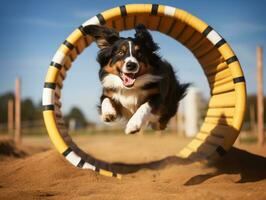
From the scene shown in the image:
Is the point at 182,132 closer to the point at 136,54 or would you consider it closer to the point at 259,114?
the point at 259,114

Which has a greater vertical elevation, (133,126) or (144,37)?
(144,37)

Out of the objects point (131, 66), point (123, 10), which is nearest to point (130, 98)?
point (131, 66)

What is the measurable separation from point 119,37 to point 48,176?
1916 mm

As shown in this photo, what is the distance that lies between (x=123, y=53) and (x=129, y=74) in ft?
0.88

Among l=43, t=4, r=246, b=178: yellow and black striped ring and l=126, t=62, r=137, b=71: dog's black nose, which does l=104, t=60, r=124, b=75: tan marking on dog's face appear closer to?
l=126, t=62, r=137, b=71: dog's black nose

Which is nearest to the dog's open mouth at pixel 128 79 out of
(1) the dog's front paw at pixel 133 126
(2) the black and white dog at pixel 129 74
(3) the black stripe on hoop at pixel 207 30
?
(2) the black and white dog at pixel 129 74

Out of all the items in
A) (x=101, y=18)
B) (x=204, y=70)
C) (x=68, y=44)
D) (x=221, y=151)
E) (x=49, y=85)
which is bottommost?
(x=221, y=151)

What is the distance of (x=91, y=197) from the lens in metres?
2.97

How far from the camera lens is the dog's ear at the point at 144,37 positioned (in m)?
4.67

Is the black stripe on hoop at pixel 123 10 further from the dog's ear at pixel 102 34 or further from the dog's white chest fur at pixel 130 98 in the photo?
the dog's white chest fur at pixel 130 98

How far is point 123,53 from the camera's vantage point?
4.53m

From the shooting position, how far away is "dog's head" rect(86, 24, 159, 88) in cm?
449

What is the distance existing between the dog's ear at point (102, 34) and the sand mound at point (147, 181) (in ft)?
5.04

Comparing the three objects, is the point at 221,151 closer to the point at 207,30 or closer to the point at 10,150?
the point at 207,30
